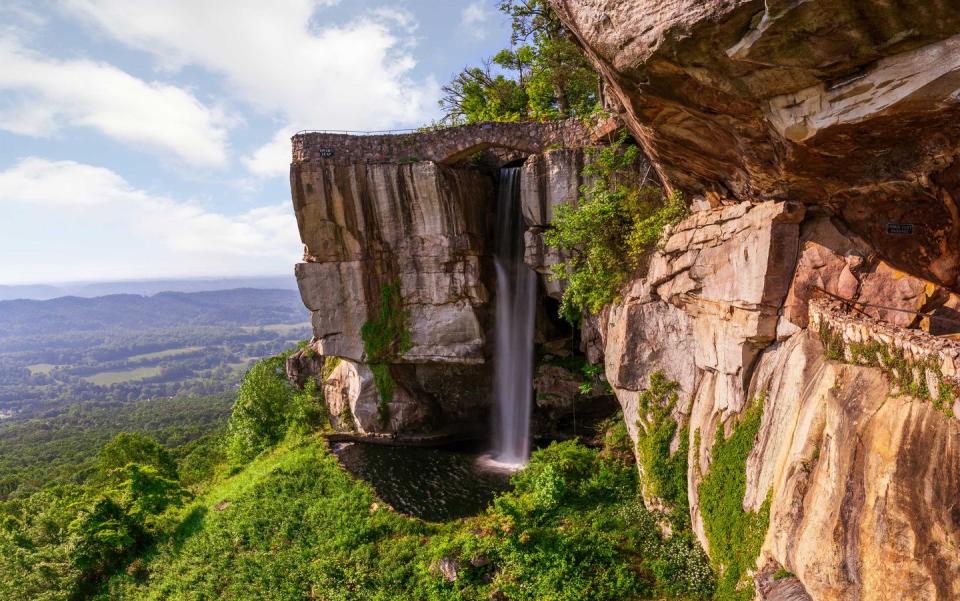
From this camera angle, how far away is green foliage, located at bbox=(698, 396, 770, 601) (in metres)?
9.52

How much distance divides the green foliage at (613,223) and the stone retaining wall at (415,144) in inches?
178

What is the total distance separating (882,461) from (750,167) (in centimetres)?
632

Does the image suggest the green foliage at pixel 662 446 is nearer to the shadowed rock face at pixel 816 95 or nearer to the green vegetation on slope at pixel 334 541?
the green vegetation on slope at pixel 334 541

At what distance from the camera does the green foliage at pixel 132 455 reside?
23953 millimetres

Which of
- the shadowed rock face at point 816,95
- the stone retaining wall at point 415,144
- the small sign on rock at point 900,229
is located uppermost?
the stone retaining wall at point 415,144

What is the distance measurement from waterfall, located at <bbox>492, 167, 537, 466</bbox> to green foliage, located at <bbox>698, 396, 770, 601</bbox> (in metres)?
12.4

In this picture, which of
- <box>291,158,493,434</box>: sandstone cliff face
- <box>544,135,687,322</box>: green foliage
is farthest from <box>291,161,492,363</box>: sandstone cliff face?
<box>544,135,687,322</box>: green foliage

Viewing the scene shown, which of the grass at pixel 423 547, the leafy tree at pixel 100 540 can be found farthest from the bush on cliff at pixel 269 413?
the leafy tree at pixel 100 540

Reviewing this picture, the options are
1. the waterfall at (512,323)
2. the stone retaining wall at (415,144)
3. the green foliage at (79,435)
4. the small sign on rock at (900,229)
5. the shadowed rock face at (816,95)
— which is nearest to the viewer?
the shadowed rock face at (816,95)

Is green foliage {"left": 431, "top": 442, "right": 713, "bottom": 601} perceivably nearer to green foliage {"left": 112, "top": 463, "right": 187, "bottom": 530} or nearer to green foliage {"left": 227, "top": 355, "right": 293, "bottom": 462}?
green foliage {"left": 112, "top": 463, "right": 187, "bottom": 530}

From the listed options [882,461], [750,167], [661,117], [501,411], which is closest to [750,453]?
[882,461]

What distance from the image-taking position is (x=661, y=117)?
10.3 metres

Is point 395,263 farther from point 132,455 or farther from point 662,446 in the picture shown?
point 132,455

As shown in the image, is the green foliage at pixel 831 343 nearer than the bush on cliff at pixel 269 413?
Yes
